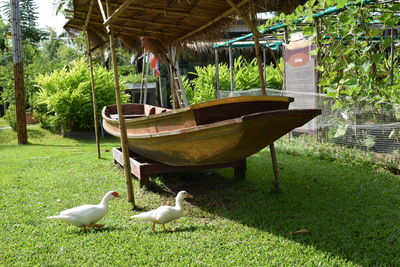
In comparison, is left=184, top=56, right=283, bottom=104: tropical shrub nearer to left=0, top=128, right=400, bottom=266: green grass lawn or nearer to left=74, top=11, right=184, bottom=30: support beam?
left=74, top=11, right=184, bottom=30: support beam

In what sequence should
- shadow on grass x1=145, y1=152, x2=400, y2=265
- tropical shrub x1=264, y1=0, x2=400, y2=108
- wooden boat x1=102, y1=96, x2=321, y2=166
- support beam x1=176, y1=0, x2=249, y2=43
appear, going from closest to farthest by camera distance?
shadow on grass x1=145, y1=152, x2=400, y2=265 < wooden boat x1=102, y1=96, x2=321, y2=166 < support beam x1=176, y1=0, x2=249, y2=43 < tropical shrub x1=264, y1=0, x2=400, y2=108

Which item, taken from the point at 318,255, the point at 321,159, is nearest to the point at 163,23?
the point at 321,159

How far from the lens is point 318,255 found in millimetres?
3031

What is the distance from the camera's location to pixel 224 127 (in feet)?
11.7

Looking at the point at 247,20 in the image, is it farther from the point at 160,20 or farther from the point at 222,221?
the point at 222,221

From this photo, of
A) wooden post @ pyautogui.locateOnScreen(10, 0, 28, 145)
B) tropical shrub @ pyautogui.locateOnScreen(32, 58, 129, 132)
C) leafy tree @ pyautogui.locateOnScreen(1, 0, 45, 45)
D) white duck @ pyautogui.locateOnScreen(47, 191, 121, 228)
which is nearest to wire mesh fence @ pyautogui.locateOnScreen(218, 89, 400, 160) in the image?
white duck @ pyautogui.locateOnScreen(47, 191, 121, 228)

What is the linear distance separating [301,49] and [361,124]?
8.68 feet

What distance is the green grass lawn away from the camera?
10.1ft

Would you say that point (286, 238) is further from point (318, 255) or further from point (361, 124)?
point (361, 124)

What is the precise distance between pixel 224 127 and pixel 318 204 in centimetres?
160

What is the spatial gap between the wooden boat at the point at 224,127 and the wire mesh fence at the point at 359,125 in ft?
7.60

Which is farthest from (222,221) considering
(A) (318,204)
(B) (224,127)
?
(A) (318,204)

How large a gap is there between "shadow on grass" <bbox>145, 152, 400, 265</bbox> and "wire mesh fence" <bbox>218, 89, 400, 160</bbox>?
17.9 inches

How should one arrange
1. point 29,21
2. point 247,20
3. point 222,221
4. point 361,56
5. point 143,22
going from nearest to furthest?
1. point 222,221
2. point 247,20
3. point 361,56
4. point 143,22
5. point 29,21
